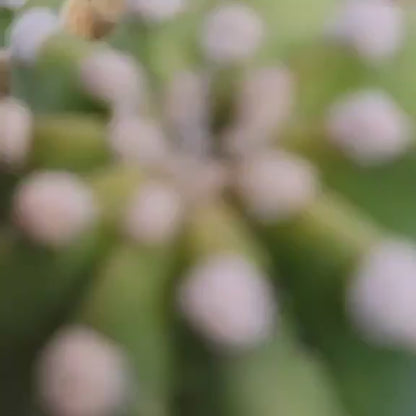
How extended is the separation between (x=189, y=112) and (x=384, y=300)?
15cm

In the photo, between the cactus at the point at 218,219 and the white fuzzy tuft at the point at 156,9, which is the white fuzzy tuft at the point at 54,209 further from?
the white fuzzy tuft at the point at 156,9

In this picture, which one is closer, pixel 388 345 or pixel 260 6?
pixel 388 345

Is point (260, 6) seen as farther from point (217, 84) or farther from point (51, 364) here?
point (51, 364)

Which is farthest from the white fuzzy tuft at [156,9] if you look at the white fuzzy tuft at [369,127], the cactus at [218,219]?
the white fuzzy tuft at [369,127]

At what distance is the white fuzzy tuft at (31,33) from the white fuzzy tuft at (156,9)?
48mm

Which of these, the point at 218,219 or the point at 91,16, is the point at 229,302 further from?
the point at 91,16

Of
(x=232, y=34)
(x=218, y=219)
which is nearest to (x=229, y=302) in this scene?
(x=218, y=219)

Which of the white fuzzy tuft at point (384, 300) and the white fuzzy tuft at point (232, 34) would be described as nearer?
the white fuzzy tuft at point (384, 300)

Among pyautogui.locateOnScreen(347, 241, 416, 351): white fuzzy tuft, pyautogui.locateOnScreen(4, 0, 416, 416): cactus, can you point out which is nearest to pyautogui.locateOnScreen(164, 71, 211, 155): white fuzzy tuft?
pyautogui.locateOnScreen(4, 0, 416, 416): cactus

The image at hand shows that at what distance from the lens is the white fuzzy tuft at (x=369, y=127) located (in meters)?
0.49

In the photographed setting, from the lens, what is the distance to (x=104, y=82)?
543 mm

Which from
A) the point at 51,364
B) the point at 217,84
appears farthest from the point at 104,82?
the point at 51,364

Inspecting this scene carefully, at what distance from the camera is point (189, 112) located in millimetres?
538

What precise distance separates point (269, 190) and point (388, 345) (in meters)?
0.09
